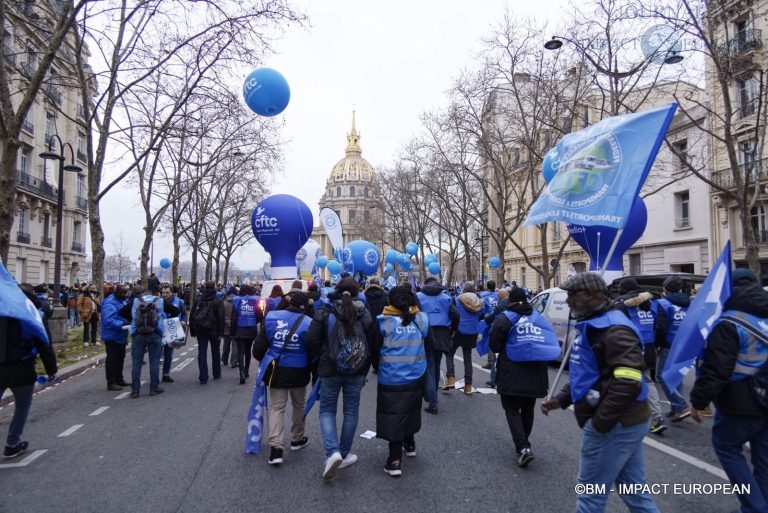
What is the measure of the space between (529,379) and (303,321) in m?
2.23

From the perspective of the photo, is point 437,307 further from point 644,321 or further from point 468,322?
point 644,321

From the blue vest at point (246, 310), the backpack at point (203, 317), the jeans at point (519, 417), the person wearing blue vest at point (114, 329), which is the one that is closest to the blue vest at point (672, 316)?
the jeans at point (519, 417)

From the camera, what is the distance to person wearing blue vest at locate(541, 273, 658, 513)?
2834 mm

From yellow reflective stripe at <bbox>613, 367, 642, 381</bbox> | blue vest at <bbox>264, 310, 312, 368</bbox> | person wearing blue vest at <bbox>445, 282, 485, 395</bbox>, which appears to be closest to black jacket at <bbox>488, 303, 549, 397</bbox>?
Answer: blue vest at <bbox>264, 310, 312, 368</bbox>

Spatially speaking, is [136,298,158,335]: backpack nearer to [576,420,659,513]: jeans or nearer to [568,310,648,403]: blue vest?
[568,310,648,403]: blue vest

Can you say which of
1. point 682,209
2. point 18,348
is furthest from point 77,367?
point 682,209

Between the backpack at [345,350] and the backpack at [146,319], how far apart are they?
480cm

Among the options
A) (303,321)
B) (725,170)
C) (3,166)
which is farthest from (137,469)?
(725,170)

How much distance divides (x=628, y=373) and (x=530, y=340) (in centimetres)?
210

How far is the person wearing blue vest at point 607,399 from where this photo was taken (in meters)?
2.83

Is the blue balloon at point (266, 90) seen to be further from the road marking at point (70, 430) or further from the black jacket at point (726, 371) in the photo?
the black jacket at point (726, 371)

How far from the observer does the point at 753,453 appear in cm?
332

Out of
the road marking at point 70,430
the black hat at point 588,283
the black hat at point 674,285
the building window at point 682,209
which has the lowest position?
the road marking at point 70,430

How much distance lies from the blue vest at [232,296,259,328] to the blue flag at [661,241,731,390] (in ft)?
23.8
